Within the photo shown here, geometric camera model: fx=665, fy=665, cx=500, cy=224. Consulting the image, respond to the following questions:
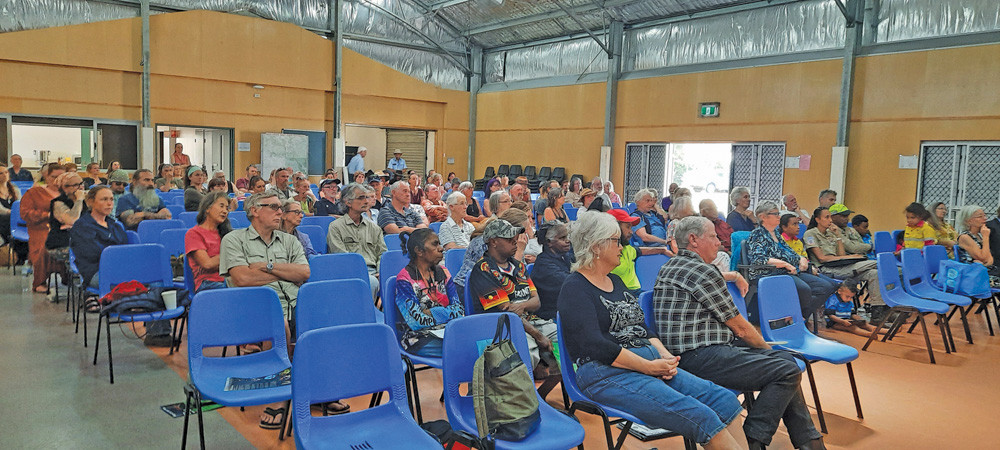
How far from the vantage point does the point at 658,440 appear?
354 cm

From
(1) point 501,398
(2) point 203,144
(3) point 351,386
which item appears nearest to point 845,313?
(1) point 501,398

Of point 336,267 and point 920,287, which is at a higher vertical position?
point 336,267

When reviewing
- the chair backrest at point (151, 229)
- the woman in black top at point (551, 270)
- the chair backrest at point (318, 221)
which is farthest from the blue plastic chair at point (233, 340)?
the chair backrest at point (318, 221)

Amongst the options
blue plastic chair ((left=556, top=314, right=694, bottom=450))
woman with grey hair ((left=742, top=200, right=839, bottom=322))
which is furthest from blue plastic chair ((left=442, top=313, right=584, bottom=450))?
woman with grey hair ((left=742, top=200, right=839, bottom=322))

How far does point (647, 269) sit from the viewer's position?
496 cm

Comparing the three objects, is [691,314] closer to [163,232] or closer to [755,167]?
[163,232]

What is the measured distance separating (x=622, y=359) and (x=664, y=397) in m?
0.23

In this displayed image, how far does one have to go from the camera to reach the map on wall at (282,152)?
14759mm

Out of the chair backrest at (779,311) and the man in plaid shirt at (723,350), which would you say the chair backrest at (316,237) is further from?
the chair backrest at (779,311)

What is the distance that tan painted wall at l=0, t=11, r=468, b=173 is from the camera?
12211 millimetres

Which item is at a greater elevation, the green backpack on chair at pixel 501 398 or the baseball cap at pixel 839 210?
the baseball cap at pixel 839 210

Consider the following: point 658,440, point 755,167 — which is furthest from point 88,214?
point 755,167

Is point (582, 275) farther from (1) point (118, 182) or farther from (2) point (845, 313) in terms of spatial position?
(1) point (118, 182)

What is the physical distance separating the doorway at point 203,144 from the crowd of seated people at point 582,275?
27.5ft
